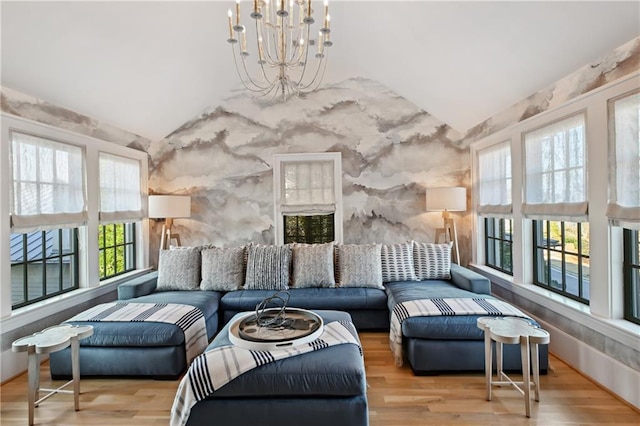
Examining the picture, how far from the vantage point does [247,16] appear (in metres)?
3.39

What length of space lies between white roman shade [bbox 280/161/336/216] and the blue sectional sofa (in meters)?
0.94

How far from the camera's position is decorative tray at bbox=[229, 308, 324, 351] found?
2.11 meters

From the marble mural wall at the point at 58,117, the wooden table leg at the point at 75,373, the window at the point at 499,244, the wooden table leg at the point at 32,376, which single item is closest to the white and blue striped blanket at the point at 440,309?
the window at the point at 499,244

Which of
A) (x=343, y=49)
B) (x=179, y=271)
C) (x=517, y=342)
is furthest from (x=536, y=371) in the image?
(x=343, y=49)

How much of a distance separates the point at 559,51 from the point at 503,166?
1395mm

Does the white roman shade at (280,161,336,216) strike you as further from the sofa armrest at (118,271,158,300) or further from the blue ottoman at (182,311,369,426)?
the blue ottoman at (182,311,369,426)

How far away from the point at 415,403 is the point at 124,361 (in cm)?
227

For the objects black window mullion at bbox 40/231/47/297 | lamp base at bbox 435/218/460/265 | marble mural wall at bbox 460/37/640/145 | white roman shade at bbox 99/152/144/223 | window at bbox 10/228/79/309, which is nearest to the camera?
marble mural wall at bbox 460/37/640/145

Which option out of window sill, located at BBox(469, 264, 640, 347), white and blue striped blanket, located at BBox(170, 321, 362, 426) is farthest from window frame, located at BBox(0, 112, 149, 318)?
window sill, located at BBox(469, 264, 640, 347)

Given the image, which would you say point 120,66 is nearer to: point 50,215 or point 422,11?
point 50,215

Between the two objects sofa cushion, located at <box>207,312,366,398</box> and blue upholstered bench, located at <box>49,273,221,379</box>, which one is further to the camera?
blue upholstered bench, located at <box>49,273,221,379</box>

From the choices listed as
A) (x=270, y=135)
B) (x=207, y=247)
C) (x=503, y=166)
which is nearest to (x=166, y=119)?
(x=270, y=135)

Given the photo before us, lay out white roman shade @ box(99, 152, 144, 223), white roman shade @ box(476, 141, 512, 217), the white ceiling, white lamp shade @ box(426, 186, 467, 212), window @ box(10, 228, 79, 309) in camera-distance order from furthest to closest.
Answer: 1. white lamp shade @ box(426, 186, 467, 212)
2. white roman shade @ box(99, 152, 144, 223)
3. white roman shade @ box(476, 141, 512, 217)
4. window @ box(10, 228, 79, 309)
5. the white ceiling

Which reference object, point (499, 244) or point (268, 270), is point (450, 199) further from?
point (268, 270)
